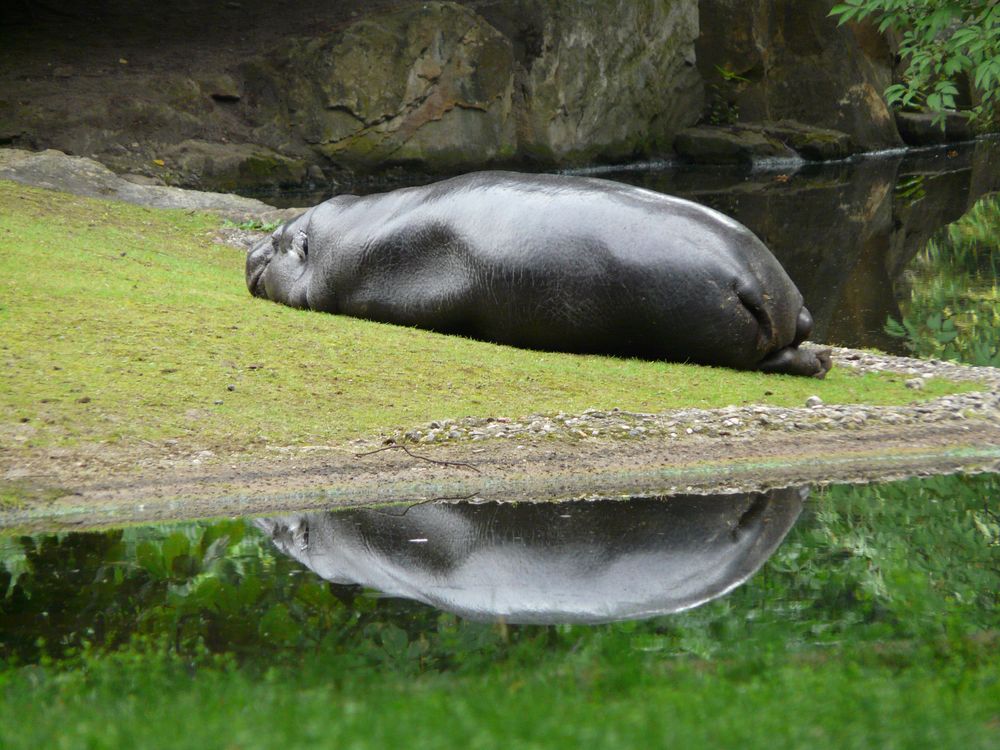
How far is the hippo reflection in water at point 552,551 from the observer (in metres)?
5.62

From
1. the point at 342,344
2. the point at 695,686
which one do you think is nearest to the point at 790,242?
Result: the point at 342,344

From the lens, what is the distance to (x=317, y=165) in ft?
80.7

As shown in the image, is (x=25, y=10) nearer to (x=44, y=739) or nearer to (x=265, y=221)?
(x=265, y=221)

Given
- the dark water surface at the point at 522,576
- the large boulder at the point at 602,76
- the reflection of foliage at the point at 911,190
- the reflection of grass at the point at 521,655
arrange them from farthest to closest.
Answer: the large boulder at the point at 602,76 < the reflection of foliage at the point at 911,190 < the dark water surface at the point at 522,576 < the reflection of grass at the point at 521,655

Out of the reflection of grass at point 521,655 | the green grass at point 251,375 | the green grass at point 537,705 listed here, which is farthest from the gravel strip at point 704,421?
the green grass at point 537,705

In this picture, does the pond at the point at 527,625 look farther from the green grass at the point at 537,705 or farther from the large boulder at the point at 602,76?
the large boulder at the point at 602,76

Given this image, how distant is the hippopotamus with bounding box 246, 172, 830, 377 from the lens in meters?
9.41

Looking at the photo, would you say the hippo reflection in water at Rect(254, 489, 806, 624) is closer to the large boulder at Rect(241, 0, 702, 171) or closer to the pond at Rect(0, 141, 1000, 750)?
the pond at Rect(0, 141, 1000, 750)

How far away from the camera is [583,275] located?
966 centimetres

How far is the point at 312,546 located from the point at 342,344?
11.7 feet

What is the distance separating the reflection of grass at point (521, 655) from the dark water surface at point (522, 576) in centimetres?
2

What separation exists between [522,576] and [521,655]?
1327 mm

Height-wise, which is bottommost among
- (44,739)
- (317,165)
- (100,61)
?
(317,165)

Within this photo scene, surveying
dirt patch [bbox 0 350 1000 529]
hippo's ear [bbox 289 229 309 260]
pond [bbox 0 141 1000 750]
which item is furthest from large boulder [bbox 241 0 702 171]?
pond [bbox 0 141 1000 750]
